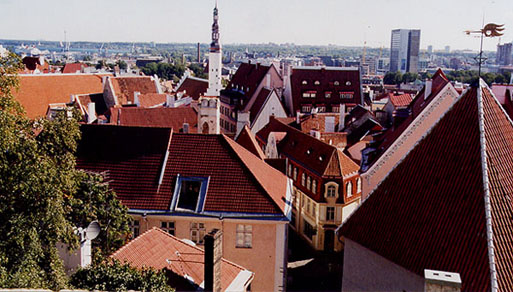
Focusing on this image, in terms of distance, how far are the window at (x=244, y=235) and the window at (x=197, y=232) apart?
1729mm

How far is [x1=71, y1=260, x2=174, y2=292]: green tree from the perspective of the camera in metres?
14.5

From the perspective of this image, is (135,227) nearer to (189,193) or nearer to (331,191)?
(189,193)

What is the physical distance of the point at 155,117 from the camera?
158 ft

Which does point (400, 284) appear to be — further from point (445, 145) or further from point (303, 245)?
point (303, 245)

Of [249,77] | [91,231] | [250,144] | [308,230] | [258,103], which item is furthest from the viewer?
[249,77]

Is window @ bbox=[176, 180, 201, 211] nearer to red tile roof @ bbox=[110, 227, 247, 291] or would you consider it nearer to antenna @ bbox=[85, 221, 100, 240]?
red tile roof @ bbox=[110, 227, 247, 291]

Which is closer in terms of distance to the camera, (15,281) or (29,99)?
(15,281)

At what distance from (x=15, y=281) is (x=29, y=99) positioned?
5287 centimetres

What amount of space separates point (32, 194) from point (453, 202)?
41.0 ft

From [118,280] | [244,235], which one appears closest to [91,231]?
[118,280]

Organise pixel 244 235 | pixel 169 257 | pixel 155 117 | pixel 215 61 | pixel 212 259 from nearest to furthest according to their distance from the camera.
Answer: pixel 212 259 → pixel 169 257 → pixel 244 235 → pixel 155 117 → pixel 215 61

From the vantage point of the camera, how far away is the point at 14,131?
1700 centimetres

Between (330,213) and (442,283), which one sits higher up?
(442,283)

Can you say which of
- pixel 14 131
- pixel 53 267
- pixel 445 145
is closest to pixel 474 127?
pixel 445 145
